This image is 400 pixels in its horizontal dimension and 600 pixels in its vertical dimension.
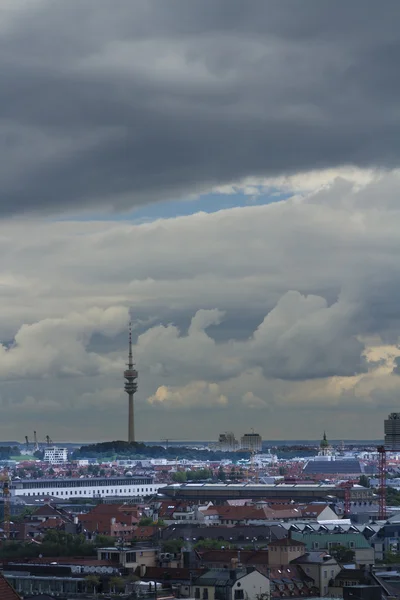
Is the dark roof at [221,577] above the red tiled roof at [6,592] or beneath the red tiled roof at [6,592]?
beneath

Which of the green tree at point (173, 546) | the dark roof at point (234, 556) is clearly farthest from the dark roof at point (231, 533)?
the dark roof at point (234, 556)

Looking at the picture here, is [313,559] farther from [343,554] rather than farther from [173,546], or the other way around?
[173,546]

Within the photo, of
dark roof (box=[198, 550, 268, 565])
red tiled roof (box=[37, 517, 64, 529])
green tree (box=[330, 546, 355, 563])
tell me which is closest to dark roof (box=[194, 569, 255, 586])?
dark roof (box=[198, 550, 268, 565])

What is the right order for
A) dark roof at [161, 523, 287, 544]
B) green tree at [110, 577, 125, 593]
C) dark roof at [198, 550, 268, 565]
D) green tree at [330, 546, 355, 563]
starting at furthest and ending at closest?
dark roof at [161, 523, 287, 544], green tree at [330, 546, 355, 563], dark roof at [198, 550, 268, 565], green tree at [110, 577, 125, 593]

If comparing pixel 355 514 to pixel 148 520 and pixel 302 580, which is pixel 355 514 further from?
pixel 302 580

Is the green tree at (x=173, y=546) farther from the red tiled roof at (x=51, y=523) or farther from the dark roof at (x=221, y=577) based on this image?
the red tiled roof at (x=51, y=523)

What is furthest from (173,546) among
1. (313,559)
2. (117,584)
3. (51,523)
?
(51,523)

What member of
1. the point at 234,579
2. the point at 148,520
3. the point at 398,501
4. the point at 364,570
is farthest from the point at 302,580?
the point at 398,501

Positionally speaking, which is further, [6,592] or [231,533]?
[231,533]

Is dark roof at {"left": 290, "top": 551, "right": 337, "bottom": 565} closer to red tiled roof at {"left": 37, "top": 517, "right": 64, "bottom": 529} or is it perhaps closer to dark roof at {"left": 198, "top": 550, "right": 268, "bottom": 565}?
dark roof at {"left": 198, "top": 550, "right": 268, "bottom": 565}

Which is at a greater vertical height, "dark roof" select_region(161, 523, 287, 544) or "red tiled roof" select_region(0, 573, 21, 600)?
"red tiled roof" select_region(0, 573, 21, 600)
